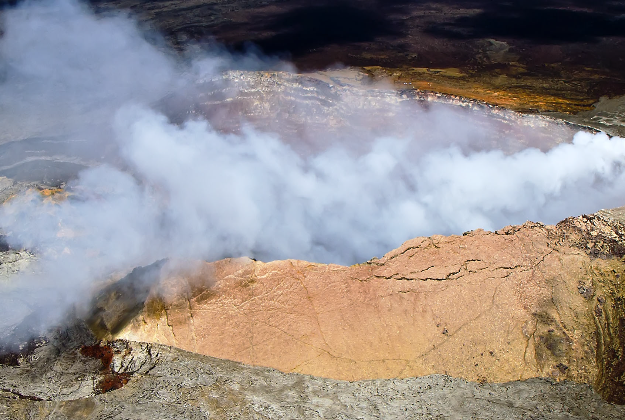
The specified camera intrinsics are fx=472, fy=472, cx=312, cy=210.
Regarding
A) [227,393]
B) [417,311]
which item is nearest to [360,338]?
[417,311]

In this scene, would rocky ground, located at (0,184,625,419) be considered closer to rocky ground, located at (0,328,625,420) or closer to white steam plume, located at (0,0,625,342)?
rocky ground, located at (0,328,625,420)

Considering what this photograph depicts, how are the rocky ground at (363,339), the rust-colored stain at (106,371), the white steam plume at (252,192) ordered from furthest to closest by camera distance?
1. the white steam plume at (252,192)
2. the rust-colored stain at (106,371)
3. the rocky ground at (363,339)

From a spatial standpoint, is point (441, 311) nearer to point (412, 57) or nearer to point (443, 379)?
point (443, 379)

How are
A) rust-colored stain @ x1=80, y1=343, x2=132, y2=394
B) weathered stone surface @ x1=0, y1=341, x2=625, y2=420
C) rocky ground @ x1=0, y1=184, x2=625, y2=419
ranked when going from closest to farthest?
1. weathered stone surface @ x1=0, y1=341, x2=625, y2=420
2. rocky ground @ x1=0, y1=184, x2=625, y2=419
3. rust-colored stain @ x1=80, y1=343, x2=132, y2=394

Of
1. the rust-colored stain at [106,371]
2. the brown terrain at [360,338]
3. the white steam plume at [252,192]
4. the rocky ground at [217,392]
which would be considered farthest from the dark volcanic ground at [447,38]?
the rust-colored stain at [106,371]

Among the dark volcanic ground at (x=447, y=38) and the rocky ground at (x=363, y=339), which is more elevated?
the dark volcanic ground at (x=447, y=38)

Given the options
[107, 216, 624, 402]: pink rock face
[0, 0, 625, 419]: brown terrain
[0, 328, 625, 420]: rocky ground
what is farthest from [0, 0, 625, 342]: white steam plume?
[107, 216, 624, 402]: pink rock face

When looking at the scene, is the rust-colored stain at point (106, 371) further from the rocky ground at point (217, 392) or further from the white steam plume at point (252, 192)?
the white steam plume at point (252, 192)
